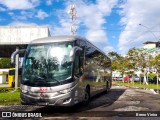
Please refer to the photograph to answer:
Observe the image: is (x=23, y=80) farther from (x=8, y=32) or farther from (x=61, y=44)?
(x=8, y=32)

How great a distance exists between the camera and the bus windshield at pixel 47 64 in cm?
1158

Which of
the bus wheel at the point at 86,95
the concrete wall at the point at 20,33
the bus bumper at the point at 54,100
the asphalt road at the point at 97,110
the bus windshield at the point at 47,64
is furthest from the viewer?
the concrete wall at the point at 20,33

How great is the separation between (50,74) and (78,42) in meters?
2.27

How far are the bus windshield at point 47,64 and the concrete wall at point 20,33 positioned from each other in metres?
14.8

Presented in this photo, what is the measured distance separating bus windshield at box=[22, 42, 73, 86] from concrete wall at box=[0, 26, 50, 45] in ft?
48.7

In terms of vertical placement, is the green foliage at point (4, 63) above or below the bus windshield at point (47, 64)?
above

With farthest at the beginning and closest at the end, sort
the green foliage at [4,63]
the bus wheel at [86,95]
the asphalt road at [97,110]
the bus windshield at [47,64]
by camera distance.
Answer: the green foliage at [4,63] < the bus wheel at [86,95] < the bus windshield at [47,64] < the asphalt road at [97,110]

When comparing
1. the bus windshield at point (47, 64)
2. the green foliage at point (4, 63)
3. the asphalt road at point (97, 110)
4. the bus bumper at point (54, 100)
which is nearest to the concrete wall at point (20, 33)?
the asphalt road at point (97, 110)

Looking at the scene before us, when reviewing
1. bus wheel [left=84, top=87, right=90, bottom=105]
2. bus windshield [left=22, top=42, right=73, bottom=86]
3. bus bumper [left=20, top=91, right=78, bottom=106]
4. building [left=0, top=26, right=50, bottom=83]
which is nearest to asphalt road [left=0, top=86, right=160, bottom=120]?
bus wheel [left=84, top=87, right=90, bottom=105]

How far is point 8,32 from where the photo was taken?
90.0ft

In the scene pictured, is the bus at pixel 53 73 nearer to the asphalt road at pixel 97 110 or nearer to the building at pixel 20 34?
the asphalt road at pixel 97 110

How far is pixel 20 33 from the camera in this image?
27344mm

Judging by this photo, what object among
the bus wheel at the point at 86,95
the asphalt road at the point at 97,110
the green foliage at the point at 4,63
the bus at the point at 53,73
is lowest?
the asphalt road at the point at 97,110

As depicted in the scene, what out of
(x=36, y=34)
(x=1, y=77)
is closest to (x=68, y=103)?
(x=36, y=34)
